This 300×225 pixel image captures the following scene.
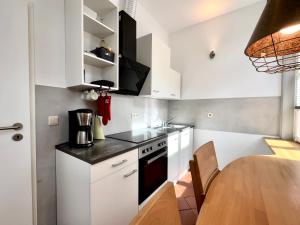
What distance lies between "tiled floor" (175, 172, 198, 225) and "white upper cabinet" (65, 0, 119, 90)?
5.37 feet

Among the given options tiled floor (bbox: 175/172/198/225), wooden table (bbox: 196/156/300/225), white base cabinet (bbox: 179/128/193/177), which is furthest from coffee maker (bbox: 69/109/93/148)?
white base cabinet (bbox: 179/128/193/177)

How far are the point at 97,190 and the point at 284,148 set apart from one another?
2.01m

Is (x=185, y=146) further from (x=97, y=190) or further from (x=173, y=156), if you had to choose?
(x=97, y=190)

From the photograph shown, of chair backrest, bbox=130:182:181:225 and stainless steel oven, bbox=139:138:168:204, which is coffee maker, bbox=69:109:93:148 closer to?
stainless steel oven, bbox=139:138:168:204

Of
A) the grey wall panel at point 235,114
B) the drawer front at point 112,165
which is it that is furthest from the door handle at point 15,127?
the grey wall panel at point 235,114

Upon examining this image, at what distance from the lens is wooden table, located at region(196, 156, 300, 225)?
542mm

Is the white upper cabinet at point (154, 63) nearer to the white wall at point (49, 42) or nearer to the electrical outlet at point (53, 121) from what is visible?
the white wall at point (49, 42)

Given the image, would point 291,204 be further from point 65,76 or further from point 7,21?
point 7,21

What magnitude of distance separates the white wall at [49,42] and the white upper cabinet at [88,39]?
0.19ft

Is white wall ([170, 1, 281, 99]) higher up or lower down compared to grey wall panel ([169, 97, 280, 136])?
higher up

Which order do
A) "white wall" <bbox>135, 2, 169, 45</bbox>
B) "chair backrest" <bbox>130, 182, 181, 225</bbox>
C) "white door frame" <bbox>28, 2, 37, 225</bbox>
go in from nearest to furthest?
"chair backrest" <bbox>130, 182, 181, 225</bbox> < "white door frame" <bbox>28, 2, 37, 225</bbox> < "white wall" <bbox>135, 2, 169, 45</bbox>

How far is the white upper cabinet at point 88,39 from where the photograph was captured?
4.08 ft

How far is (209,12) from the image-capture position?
2357 mm

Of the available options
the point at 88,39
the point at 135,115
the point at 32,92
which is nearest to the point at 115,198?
the point at 32,92
